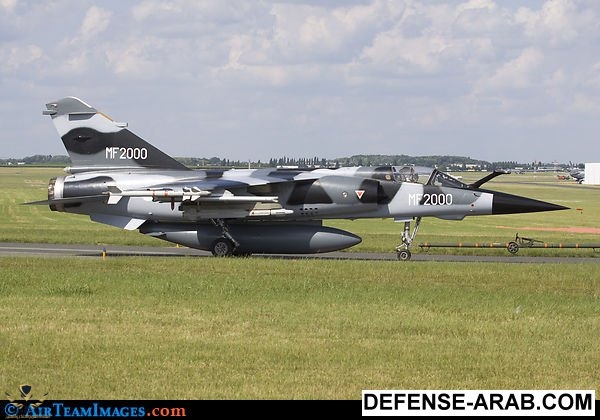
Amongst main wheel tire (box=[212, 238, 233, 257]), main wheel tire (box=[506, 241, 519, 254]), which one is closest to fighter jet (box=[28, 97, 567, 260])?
main wheel tire (box=[212, 238, 233, 257])

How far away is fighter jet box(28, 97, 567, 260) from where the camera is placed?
2708 centimetres

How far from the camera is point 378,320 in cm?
1534

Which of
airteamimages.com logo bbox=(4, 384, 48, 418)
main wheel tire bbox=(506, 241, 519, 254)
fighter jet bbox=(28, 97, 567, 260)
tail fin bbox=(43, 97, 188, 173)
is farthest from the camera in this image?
main wheel tire bbox=(506, 241, 519, 254)

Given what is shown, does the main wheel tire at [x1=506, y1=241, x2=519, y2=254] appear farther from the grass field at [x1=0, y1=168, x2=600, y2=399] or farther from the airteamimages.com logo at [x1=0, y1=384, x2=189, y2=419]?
the airteamimages.com logo at [x1=0, y1=384, x2=189, y2=419]

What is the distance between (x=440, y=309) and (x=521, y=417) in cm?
737

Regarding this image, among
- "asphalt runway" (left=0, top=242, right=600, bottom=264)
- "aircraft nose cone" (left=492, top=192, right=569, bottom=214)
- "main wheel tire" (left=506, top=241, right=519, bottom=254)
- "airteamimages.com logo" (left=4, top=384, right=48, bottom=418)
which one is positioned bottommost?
"asphalt runway" (left=0, top=242, right=600, bottom=264)

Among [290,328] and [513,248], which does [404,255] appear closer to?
[513,248]

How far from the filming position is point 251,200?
89.0 feet

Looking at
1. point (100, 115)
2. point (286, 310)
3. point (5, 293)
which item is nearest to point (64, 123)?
point (100, 115)

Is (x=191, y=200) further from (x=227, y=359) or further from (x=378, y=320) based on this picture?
(x=227, y=359)

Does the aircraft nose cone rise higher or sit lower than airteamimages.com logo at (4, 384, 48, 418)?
higher

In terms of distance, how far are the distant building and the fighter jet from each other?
126 m

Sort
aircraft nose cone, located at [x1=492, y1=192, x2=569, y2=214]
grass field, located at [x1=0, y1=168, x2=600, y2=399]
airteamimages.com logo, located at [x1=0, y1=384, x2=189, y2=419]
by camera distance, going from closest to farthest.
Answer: airteamimages.com logo, located at [x1=0, y1=384, x2=189, y2=419], grass field, located at [x1=0, y1=168, x2=600, y2=399], aircraft nose cone, located at [x1=492, y1=192, x2=569, y2=214]

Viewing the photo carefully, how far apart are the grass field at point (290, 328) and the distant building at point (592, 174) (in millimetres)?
128387
